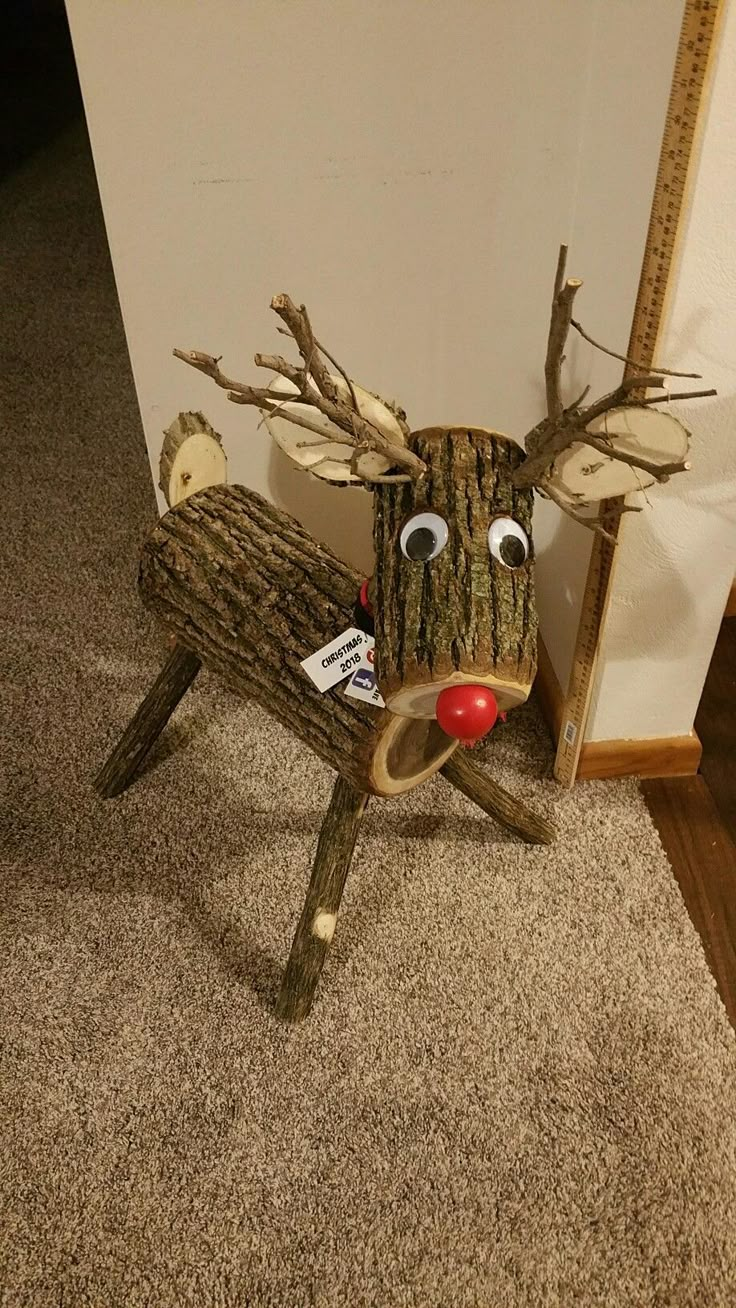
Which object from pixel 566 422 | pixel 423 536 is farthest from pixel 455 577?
pixel 566 422

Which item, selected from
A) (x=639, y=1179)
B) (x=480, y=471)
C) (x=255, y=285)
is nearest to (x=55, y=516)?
(x=255, y=285)

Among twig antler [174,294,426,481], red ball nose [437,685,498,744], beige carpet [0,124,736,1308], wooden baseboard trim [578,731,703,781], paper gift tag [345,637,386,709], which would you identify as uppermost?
twig antler [174,294,426,481]

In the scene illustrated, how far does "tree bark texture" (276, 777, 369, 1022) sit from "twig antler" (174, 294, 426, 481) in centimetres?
39

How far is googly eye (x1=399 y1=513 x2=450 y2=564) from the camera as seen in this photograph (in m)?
0.84

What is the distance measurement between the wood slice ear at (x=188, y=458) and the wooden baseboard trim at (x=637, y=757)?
571 millimetres

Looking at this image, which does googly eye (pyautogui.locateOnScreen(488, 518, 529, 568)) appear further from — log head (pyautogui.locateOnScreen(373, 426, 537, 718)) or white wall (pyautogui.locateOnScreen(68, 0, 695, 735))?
white wall (pyautogui.locateOnScreen(68, 0, 695, 735))

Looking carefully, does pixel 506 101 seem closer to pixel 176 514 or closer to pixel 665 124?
pixel 665 124

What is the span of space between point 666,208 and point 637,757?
0.72m

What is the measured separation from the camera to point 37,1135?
1013 millimetres

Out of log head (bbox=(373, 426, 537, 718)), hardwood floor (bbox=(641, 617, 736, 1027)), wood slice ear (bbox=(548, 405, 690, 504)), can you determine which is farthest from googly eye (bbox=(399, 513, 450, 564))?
hardwood floor (bbox=(641, 617, 736, 1027))

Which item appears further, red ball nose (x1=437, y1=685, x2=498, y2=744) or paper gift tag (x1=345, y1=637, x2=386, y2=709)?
paper gift tag (x1=345, y1=637, x2=386, y2=709)

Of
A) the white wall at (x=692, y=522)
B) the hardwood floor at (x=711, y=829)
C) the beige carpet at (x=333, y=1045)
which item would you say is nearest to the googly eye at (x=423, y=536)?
the white wall at (x=692, y=522)

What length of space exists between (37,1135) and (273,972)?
30cm

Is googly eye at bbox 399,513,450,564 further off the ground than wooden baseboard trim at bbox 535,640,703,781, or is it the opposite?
googly eye at bbox 399,513,450,564
